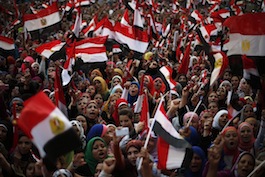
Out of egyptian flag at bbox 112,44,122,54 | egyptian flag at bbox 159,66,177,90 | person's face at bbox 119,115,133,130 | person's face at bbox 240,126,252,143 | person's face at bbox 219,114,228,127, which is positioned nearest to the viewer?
person's face at bbox 240,126,252,143

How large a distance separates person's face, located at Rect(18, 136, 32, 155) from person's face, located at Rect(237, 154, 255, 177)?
2.44m

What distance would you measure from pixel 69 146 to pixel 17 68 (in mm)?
7958

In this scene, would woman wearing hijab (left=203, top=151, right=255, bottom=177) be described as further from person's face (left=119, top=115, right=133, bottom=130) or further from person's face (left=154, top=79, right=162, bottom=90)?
person's face (left=154, top=79, right=162, bottom=90)

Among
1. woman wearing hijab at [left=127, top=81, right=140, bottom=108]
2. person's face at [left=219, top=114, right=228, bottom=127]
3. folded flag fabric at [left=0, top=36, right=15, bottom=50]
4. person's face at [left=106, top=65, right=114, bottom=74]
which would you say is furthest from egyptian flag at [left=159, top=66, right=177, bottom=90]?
folded flag fabric at [left=0, top=36, right=15, bottom=50]

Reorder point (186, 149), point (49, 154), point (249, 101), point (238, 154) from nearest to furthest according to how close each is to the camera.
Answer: point (49, 154) → point (186, 149) → point (238, 154) → point (249, 101)

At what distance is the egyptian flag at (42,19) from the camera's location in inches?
461

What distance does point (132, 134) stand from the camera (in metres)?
6.02

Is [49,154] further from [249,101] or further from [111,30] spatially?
[111,30]

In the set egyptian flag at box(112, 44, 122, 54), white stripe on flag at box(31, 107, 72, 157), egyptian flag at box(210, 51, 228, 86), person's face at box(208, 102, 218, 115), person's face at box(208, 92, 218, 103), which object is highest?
white stripe on flag at box(31, 107, 72, 157)

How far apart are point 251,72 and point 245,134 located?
105 cm

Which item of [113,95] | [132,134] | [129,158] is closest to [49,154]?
[129,158]

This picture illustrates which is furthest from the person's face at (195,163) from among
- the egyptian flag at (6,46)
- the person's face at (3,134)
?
the egyptian flag at (6,46)

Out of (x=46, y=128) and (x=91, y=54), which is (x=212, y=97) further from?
(x=46, y=128)

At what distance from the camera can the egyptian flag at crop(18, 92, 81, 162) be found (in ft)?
11.6
